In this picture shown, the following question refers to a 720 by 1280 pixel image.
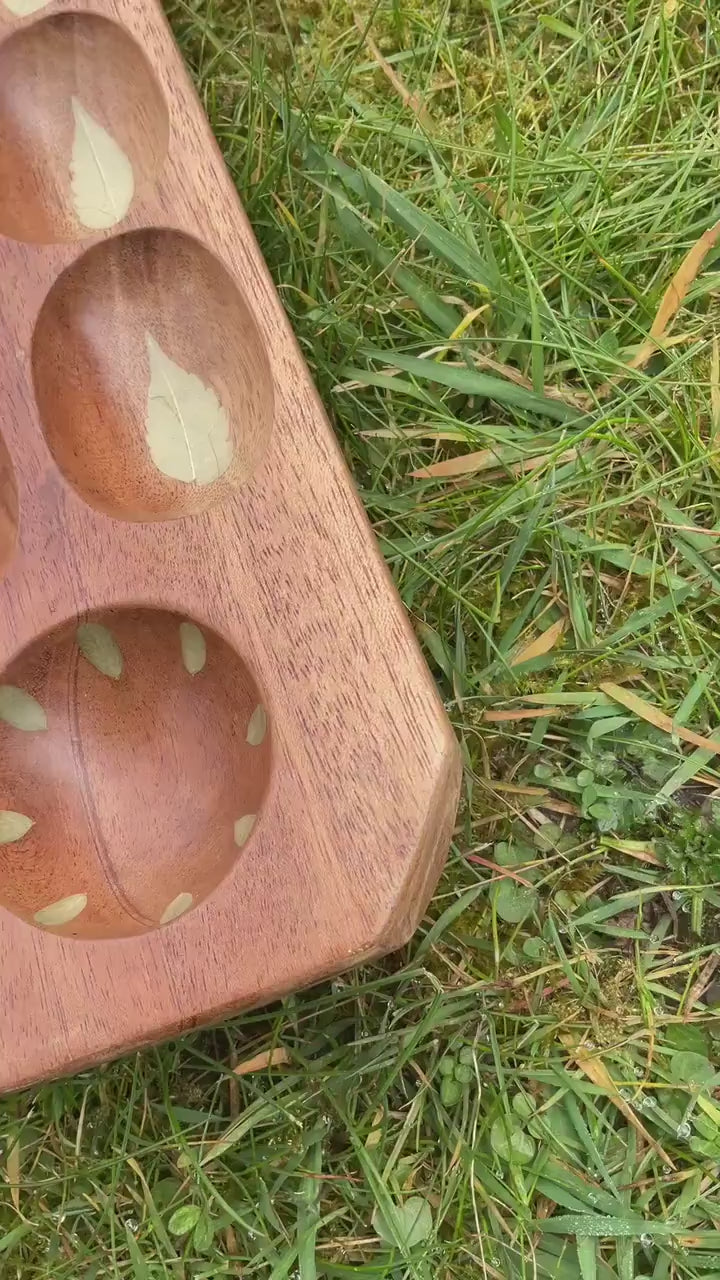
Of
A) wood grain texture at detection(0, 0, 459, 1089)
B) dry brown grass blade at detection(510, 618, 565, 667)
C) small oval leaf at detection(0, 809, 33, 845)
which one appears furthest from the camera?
dry brown grass blade at detection(510, 618, 565, 667)

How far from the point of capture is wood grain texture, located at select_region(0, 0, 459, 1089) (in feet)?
1.91

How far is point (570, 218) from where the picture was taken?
79 centimetres

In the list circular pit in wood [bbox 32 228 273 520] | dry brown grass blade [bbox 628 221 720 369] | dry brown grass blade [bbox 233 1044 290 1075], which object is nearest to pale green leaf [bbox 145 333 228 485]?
circular pit in wood [bbox 32 228 273 520]

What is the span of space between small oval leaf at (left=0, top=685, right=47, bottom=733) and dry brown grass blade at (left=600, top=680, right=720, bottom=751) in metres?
0.43

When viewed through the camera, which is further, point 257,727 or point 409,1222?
point 409,1222

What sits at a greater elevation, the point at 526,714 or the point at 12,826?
the point at 12,826

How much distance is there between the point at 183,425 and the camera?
0.71 m

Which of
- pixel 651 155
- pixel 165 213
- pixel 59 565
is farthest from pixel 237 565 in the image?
pixel 651 155

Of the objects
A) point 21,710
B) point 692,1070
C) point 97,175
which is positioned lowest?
point 692,1070

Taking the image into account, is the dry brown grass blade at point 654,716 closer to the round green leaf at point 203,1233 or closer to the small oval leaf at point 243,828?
the small oval leaf at point 243,828

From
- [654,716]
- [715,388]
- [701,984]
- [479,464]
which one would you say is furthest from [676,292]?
[701,984]

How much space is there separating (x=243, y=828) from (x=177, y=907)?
0.07 meters

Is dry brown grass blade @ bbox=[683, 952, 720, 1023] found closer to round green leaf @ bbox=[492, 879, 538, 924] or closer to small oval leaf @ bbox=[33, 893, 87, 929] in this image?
round green leaf @ bbox=[492, 879, 538, 924]

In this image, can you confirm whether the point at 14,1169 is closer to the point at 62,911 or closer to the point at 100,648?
the point at 62,911
